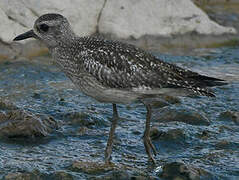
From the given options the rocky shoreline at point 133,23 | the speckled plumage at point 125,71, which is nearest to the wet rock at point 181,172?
the speckled plumage at point 125,71

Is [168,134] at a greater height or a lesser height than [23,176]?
greater

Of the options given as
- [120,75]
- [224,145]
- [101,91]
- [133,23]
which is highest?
[133,23]

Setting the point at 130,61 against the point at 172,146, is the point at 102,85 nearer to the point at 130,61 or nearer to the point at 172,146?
the point at 130,61

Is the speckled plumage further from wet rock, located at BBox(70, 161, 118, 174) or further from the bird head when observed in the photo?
wet rock, located at BBox(70, 161, 118, 174)

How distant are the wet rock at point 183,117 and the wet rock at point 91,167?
73.3 inches

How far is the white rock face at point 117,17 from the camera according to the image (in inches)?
451

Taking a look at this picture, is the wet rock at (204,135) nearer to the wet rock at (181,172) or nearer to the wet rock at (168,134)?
the wet rock at (168,134)

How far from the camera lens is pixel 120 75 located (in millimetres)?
7242

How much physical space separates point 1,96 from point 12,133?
1922 millimetres

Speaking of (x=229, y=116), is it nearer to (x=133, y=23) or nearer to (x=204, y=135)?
(x=204, y=135)

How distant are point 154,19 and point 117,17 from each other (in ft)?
2.72

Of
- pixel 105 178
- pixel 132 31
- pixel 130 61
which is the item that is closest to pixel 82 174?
pixel 105 178

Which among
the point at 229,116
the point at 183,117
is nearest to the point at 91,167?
the point at 183,117

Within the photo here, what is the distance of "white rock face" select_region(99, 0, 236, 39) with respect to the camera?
12.1m
